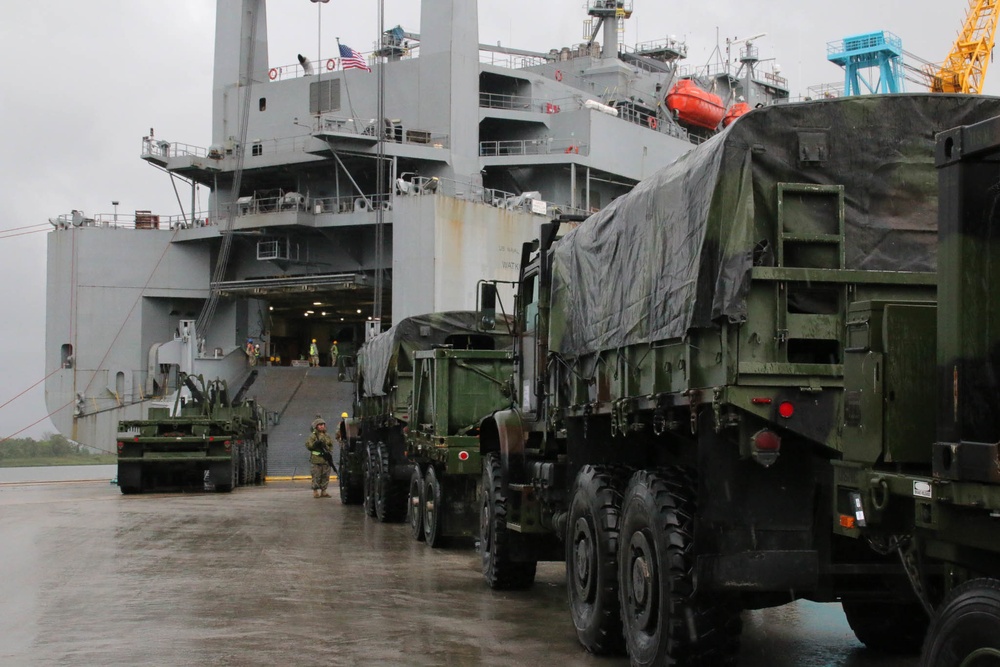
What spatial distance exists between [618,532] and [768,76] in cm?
6340

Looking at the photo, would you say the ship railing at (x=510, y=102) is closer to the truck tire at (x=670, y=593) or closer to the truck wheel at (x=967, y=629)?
the truck tire at (x=670, y=593)

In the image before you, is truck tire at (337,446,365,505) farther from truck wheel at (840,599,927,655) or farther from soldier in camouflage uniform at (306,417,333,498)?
truck wheel at (840,599,927,655)

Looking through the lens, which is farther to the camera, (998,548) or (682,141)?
(682,141)

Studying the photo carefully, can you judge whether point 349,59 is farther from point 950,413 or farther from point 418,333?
point 950,413

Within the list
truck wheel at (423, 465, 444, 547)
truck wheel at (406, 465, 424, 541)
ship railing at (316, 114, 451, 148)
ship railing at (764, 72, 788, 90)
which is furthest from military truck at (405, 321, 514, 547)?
ship railing at (764, 72, 788, 90)

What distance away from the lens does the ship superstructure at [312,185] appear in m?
46.9

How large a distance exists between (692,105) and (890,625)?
159ft

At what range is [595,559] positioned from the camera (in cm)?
802

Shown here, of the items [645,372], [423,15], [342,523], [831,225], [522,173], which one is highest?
[423,15]

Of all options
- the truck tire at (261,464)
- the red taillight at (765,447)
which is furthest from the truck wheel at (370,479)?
the red taillight at (765,447)

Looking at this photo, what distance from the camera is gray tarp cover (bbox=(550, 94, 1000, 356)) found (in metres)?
6.52

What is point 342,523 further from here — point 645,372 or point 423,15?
point 423,15

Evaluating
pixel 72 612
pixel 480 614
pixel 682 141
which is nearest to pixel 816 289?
pixel 480 614

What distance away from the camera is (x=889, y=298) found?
6395 mm
